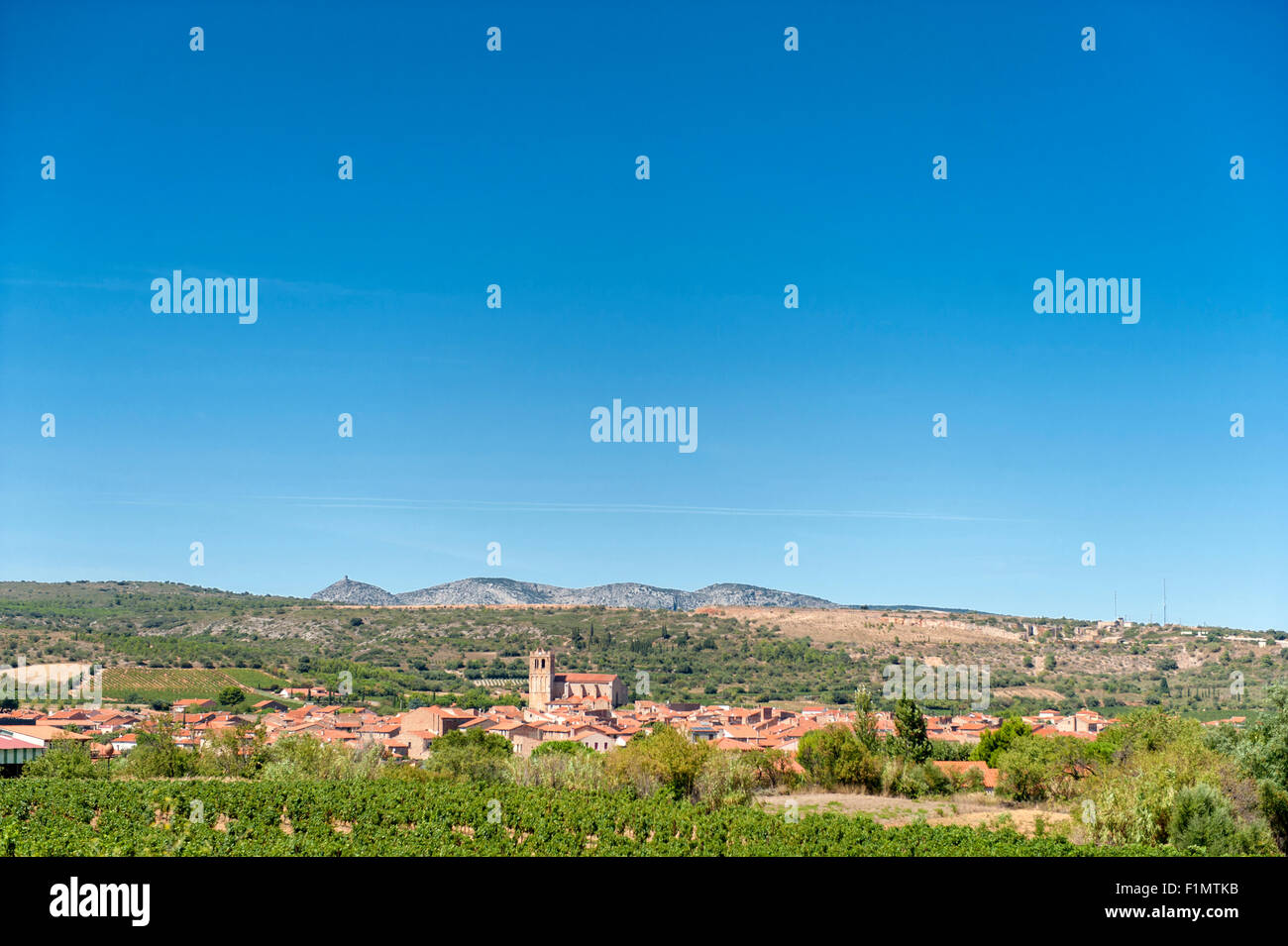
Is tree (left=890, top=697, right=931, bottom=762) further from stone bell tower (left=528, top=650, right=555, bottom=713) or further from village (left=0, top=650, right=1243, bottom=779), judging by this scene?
stone bell tower (left=528, top=650, right=555, bottom=713)

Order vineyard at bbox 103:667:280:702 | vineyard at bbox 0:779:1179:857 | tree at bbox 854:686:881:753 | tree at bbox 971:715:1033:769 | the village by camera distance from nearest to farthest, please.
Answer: vineyard at bbox 0:779:1179:857, tree at bbox 854:686:881:753, tree at bbox 971:715:1033:769, the village, vineyard at bbox 103:667:280:702

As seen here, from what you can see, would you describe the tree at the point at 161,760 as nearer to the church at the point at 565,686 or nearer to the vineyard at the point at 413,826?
the vineyard at the point at 413,826

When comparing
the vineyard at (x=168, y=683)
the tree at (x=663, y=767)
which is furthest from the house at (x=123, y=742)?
the tree at (x=663, y=767)

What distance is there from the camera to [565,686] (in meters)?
106

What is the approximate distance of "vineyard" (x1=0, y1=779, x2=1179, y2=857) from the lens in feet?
69.6

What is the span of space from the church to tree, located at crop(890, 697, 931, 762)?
55101mm

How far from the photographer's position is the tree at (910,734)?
4591cm

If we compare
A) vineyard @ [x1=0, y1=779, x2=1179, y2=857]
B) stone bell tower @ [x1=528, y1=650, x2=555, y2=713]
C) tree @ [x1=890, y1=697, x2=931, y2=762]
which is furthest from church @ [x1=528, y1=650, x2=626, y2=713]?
vineyard @ [x1=0, y1=779, x2=1179, y2=857]

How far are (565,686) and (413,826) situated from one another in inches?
3160

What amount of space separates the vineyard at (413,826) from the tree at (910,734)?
62.2 feet

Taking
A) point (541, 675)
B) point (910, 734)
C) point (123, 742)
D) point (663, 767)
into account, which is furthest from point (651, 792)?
point (541, 675)
